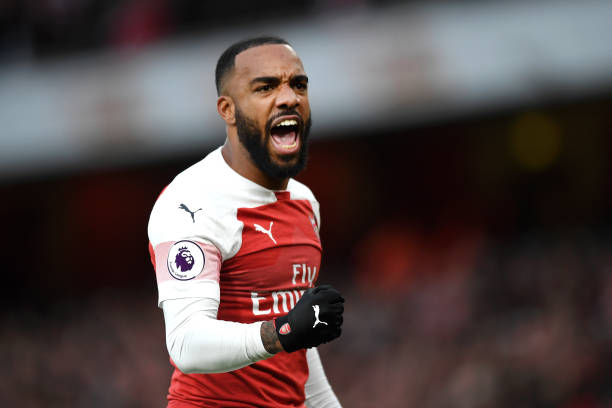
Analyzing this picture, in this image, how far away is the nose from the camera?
11.4 feet

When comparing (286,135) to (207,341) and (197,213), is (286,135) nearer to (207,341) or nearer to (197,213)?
(197,213)

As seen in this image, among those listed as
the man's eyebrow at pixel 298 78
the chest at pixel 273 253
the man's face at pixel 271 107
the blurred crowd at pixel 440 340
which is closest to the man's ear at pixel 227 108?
the man's face at pixel 271 107

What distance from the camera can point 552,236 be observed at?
1130cm

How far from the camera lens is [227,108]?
3.60 meters

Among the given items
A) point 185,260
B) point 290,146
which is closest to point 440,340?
point 290,146

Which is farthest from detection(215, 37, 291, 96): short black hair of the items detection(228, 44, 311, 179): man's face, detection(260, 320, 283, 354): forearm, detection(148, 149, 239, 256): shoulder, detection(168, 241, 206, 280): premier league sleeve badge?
detection(260, 320, 283, 354): forearm

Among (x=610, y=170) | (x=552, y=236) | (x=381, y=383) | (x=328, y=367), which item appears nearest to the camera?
(x=381, y=383)

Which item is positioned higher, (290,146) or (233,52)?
(233,52)

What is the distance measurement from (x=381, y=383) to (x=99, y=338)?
468cm

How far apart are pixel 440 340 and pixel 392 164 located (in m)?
4.71

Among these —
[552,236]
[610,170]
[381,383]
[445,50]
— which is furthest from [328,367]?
[610,170]

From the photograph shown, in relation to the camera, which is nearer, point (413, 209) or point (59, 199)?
point (413, 209)

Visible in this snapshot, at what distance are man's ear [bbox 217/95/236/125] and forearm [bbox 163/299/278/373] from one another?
0.81 metres

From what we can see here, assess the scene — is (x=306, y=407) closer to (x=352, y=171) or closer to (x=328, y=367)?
(x=328, y=367)
